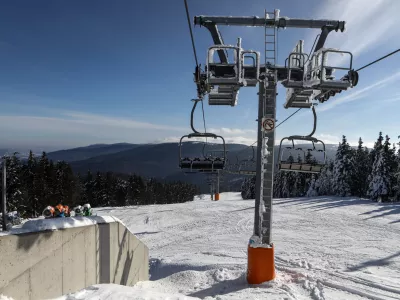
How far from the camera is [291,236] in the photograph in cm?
1706

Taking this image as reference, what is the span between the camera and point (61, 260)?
562cm

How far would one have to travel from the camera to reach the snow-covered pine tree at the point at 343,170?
4300 centimetres

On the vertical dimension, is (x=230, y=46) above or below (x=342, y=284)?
above

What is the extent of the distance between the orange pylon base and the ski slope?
0.22 metres

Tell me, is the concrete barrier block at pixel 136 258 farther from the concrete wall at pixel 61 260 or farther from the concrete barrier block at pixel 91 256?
the concrete barrier block at pixel 91 256

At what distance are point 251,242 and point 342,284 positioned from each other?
2.65 meters

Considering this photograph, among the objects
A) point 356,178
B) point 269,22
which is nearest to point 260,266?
point 269,22

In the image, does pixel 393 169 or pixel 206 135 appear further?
pixel 393 169

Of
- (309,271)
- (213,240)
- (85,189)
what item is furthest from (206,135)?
(85,189)

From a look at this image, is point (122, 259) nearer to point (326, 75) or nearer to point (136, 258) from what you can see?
point (136, 258)

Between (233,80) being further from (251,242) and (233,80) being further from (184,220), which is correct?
(184,220)

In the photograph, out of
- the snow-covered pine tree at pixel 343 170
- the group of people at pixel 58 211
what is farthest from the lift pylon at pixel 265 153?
the snow-covered pine tree at pixel 343 170

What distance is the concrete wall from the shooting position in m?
4.63

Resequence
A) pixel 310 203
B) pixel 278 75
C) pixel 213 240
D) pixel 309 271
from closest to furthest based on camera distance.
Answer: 1. pixel 278 75
2. pixel 309 271
3. pixel 213 240
4. pixel 310 203
